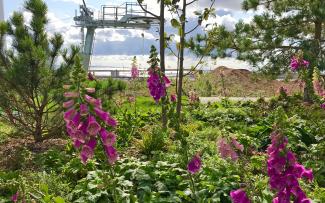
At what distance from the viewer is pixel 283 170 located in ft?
7.76

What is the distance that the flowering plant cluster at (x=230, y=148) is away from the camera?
2760 mm

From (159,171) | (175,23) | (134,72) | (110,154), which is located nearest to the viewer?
(110,154)

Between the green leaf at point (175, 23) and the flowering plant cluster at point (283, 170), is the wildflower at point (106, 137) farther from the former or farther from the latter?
the green leaf at point (175, 23)

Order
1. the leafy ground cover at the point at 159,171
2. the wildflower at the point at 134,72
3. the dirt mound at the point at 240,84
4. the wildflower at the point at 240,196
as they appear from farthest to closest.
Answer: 1. the dirt mound at the point at 240,84
2. the wildflower at the point at 134,72
3. the leafy ground cover at the point at 159,171
4. the wildflower at the point at 240,196

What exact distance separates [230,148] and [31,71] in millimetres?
4685

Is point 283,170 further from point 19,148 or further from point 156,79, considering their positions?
point 19,148

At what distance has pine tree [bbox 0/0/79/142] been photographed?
6.77 meters

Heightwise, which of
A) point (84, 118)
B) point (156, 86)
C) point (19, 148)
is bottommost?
point (19, 148)

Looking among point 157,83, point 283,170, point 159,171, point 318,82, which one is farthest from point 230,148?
point 318,82

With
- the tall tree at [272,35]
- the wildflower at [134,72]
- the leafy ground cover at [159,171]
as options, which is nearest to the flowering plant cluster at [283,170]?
the leafy ground cover at [159,171]

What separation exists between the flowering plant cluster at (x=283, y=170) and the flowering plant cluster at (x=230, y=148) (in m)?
0.39

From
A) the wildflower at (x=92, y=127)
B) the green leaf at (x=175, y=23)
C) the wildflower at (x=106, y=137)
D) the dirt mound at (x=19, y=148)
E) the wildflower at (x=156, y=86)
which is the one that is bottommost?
the dirt mound at (x=19, y=148)

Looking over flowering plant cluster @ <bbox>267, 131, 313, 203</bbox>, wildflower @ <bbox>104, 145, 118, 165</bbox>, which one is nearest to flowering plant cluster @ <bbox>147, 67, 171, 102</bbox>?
wildflower @ <bbox>104, 145, 118, 165</bbox>

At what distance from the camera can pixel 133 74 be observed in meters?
8.64
